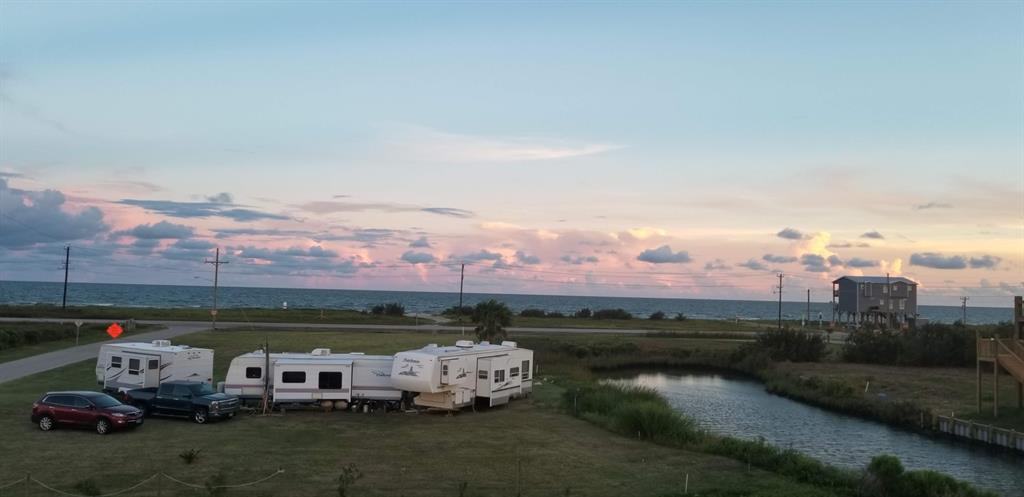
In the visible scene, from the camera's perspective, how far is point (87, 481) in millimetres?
18719

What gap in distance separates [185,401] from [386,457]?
9.27 m

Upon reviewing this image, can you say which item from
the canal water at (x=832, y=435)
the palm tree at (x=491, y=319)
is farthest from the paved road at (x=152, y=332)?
the canal water at (x=832, y=435)

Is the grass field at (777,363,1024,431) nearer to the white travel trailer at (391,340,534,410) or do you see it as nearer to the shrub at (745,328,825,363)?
the shrub at (745,328,825,363)

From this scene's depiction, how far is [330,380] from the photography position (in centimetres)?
3003

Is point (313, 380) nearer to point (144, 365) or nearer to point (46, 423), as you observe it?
point (144, 365)

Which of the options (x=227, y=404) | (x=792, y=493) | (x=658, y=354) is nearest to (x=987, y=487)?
(x=792, y=493)

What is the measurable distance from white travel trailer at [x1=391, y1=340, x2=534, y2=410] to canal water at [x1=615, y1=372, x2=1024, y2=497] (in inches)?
333

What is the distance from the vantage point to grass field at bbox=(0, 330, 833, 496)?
1939 centimetres

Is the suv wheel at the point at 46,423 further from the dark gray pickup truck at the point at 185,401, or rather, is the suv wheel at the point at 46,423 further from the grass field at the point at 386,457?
the dark gray pickup truck at the point at 185,401

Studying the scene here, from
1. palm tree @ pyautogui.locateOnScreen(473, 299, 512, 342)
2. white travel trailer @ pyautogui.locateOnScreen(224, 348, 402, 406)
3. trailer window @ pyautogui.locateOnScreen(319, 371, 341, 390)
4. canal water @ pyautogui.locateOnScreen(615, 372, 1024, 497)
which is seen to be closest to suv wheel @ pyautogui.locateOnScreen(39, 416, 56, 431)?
white travel trailer @ pyautogui.locateOnScreen(224, 348, 402, 406)

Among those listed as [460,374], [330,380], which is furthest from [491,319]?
[330,380]

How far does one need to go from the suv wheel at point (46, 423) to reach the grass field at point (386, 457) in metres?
0.34

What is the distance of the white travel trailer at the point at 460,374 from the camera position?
1141 inches

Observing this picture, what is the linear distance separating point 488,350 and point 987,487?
1812cm
